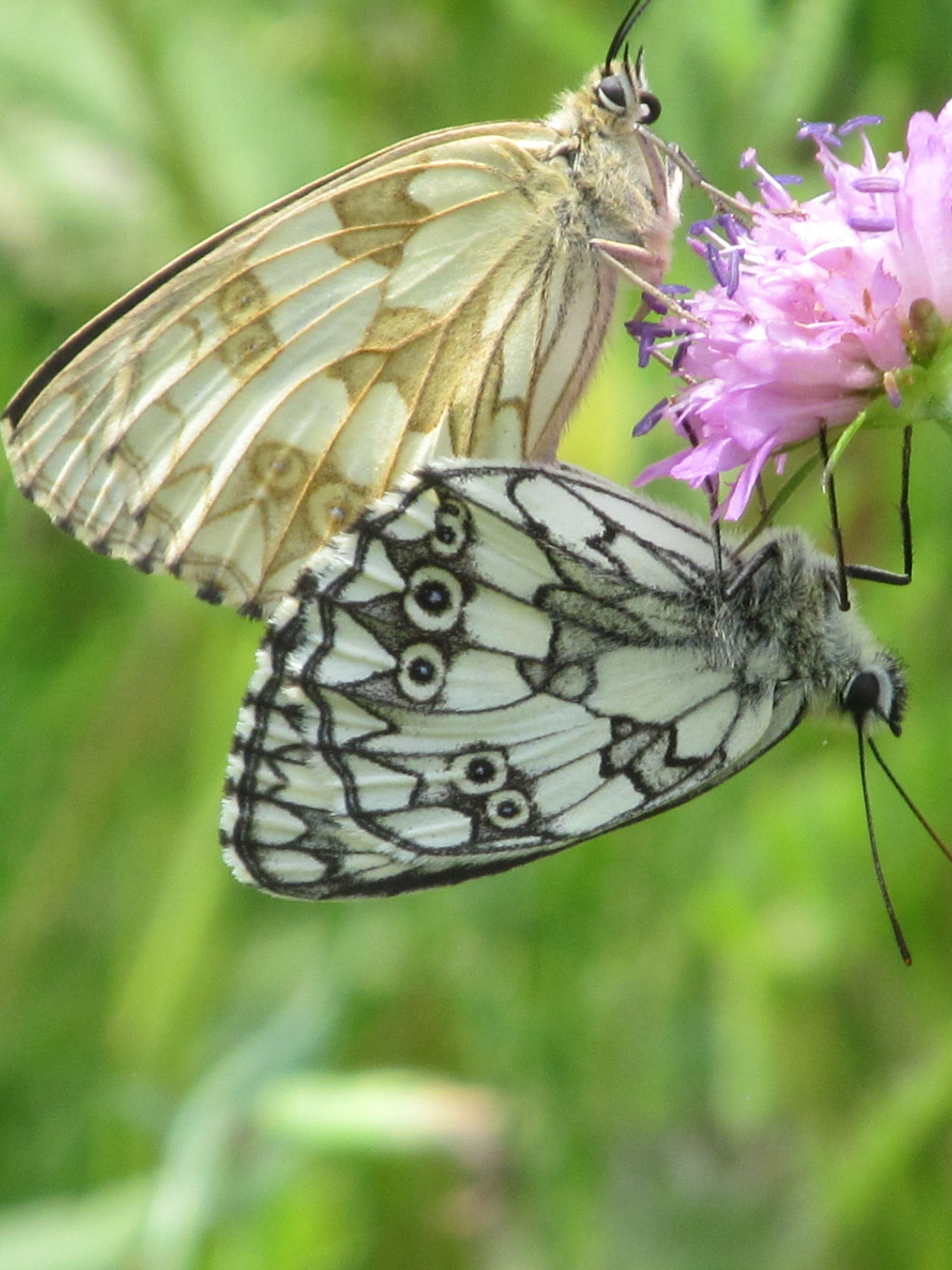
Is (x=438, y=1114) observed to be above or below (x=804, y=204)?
below

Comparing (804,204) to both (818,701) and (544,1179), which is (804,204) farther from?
(544,1179)

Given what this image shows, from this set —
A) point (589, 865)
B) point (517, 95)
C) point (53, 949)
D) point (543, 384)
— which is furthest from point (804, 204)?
point (53, 949)

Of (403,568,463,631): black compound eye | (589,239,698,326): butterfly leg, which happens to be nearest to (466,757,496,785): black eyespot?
(403,568,463,631): black compound eye

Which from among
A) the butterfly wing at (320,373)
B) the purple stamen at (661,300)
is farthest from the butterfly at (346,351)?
→ the purple stamen at (661,300)

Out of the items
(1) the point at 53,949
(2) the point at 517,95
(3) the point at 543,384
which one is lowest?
(1) the point at 53,949

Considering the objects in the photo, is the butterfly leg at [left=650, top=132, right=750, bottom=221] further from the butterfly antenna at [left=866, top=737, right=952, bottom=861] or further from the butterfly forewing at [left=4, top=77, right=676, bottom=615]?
the butterfly antenna at [left=866, top=737, right=952, bottom=861]

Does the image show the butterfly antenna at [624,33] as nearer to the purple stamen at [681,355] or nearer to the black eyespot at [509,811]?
A: the purple stamen at [681,355]

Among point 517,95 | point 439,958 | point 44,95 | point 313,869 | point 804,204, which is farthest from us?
point 44,95

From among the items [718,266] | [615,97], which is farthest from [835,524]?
[615,97]
